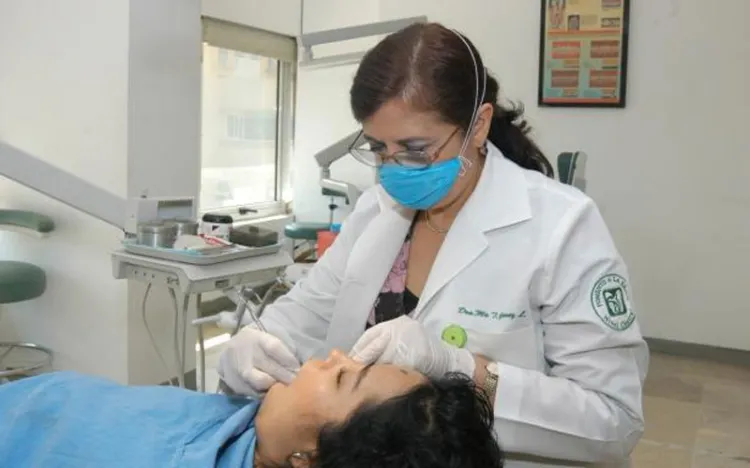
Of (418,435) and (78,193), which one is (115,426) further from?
(78,193)

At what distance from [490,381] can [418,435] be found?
238 millimetres

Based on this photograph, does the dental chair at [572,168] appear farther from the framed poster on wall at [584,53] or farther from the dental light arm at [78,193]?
the dental light arm at [78,193]

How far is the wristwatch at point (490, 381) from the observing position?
1202mm

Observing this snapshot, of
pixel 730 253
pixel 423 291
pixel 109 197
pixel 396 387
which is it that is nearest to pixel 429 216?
pixel 423 291

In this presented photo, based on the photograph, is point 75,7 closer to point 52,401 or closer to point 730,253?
point 52,401

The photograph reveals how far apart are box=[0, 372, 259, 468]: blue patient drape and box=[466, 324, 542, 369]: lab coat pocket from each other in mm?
388

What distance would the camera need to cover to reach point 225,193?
486cm

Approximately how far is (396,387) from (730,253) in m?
3.27

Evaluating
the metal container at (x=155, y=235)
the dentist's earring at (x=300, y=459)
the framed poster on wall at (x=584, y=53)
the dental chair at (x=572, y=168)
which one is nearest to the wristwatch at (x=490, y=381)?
the dentist's earring at (x=300, y=459)

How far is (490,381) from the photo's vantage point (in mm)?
1207

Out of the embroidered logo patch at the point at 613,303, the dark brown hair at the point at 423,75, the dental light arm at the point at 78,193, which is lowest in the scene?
the embroidered logo patch at the point at 613,303

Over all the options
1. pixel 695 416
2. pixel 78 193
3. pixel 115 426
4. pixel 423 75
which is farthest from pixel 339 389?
pixel 695 416

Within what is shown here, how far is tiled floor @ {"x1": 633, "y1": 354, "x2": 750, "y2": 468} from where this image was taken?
9.07 feet

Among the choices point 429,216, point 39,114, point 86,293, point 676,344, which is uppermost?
point 39,114
